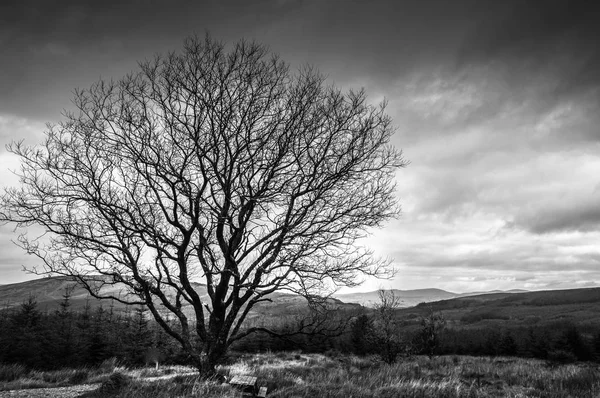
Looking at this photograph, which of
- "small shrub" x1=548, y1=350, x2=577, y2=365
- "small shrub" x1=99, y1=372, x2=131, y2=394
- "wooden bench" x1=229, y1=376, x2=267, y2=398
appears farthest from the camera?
"small shrub" x1=548, y1=350, x2=577, y2=365

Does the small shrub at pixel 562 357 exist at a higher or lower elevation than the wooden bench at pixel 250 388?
lower

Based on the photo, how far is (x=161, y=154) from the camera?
31.4 ft

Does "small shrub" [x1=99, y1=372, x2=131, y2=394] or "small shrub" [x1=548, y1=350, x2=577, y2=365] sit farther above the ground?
"small shrub" [x1=99, y1=372, x2=131, y2=394]

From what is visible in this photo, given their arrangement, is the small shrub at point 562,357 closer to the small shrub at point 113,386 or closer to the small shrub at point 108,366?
the small shrub at point 108,366

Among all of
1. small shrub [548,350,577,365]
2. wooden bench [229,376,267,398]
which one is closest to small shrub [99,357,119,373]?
wooden bench [229,376,267,398]

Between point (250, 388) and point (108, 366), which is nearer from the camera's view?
point (250, 388)

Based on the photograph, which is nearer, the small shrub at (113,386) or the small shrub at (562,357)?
the small shrub at (113,386)

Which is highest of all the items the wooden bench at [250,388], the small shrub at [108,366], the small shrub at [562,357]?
the wooden bench at [250,388]

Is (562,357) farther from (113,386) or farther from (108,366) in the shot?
(113,386)

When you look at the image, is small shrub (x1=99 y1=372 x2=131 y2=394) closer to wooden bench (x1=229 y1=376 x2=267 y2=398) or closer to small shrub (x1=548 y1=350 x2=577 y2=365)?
wooden bench (x1=229 y1=376 x2=267 y2=398)

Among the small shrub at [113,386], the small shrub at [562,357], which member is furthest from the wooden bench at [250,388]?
the small shrub at [562,357]

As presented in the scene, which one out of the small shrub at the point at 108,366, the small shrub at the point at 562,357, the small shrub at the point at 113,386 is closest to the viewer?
the small shrub at the point at 113,386

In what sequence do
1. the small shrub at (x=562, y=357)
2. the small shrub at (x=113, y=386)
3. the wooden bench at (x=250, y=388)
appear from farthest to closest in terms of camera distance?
1. the small shrub at (x=562, y=357)
2. the small shrub at (x=113, y=386)
3. the wooden bench at (x=250, y=388)

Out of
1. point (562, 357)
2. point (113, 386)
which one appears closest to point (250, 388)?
point (113, 386)
